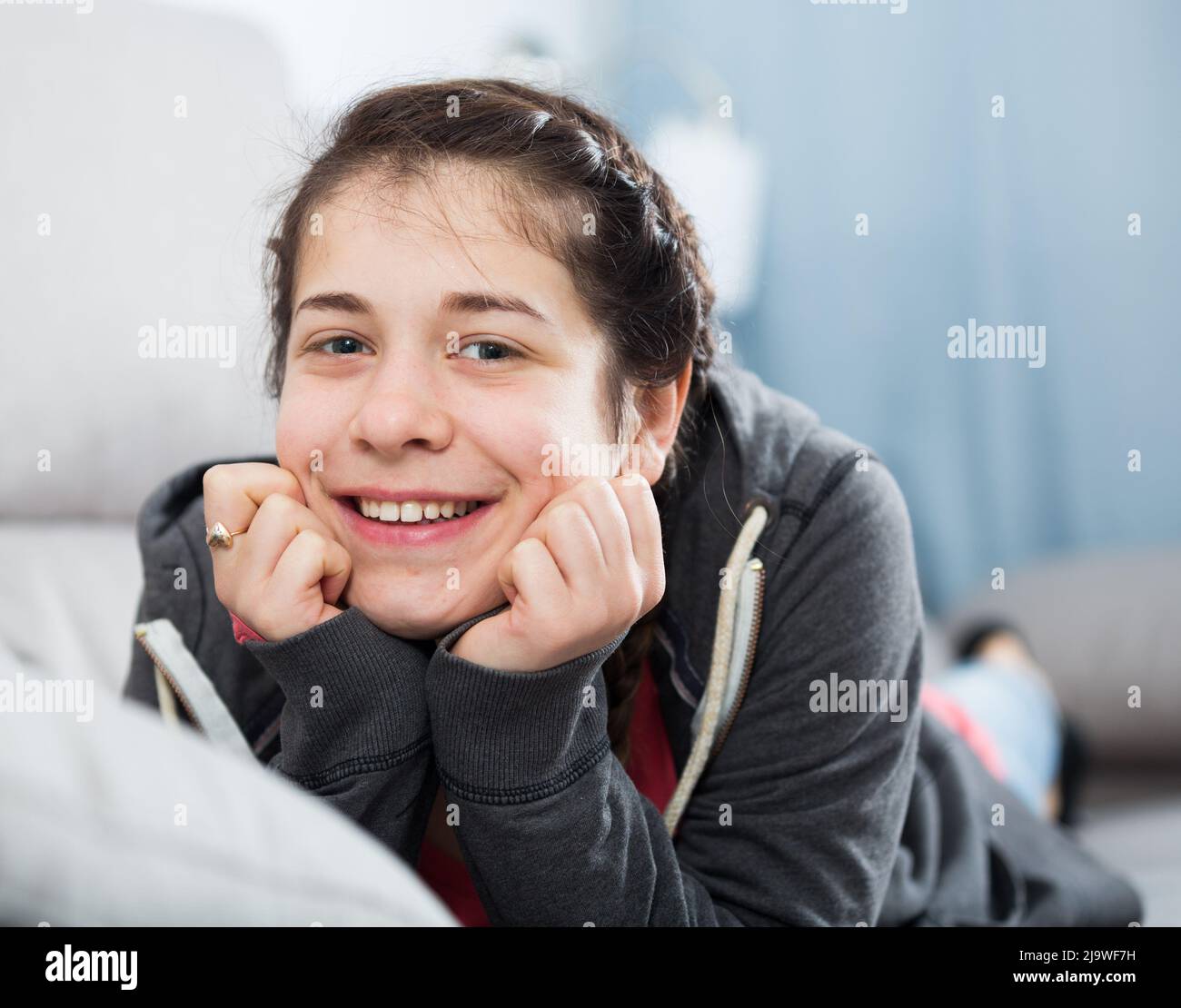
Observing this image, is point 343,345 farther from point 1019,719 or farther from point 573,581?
point 1019,719

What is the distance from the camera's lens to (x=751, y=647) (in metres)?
0.86

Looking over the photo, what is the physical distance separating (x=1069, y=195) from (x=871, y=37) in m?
0.52

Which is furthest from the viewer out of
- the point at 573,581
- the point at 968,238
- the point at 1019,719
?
the point at 968,238

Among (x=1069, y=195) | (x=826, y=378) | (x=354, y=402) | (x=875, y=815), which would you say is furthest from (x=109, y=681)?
(x=1069, y=195)

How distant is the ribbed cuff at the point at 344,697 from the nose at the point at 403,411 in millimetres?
118

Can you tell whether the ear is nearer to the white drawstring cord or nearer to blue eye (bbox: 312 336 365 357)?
the white drawstring cord

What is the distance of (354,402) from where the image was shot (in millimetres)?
753

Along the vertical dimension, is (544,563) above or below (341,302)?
below

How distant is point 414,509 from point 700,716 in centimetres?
28

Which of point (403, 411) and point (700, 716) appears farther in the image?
point (700, 716)

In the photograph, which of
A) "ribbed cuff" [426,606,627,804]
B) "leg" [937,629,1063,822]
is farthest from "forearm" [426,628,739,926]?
"leg" [937,629,1063,822]

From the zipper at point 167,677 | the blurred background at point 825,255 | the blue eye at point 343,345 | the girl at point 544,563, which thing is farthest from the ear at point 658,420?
the blurred background at point 825,255

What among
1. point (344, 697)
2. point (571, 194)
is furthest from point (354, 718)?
point (571, 194)
